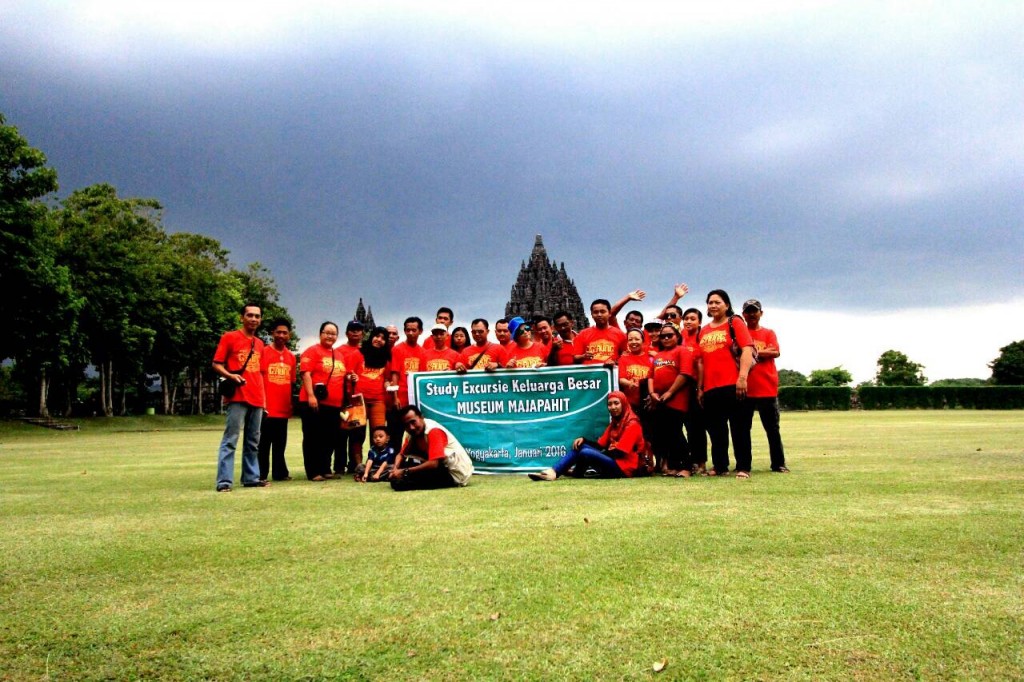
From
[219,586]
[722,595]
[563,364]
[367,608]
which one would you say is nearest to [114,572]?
[219,586]

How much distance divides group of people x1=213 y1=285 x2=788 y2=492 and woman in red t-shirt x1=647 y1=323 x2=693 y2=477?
15mm

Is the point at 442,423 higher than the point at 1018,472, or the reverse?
the point at 442,423

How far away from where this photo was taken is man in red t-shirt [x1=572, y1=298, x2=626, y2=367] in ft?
30.1

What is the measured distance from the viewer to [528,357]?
9492mm

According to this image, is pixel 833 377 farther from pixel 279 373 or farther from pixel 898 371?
pixel 279 373

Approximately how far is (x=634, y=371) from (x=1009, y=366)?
84.5 meters

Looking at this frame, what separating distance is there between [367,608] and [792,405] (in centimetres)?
5148

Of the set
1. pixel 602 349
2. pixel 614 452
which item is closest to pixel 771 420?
pixel 614 452

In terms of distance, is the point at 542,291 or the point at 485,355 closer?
the point at 485,355

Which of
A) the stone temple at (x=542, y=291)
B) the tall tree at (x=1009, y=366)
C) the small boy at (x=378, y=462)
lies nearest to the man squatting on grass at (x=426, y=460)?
the small boy at (x=378, y=462)

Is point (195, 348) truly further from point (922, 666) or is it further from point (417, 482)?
point (922, 666)

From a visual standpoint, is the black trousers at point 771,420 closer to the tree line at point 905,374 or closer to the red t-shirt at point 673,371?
the red t-shirt at point 673,371

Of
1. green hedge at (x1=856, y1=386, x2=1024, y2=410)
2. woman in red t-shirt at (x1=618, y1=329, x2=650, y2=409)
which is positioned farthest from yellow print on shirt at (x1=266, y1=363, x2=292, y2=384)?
green hedge at (x1=856, y1=386, x2=1024, y2=410)

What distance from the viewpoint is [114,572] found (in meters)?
3.91
